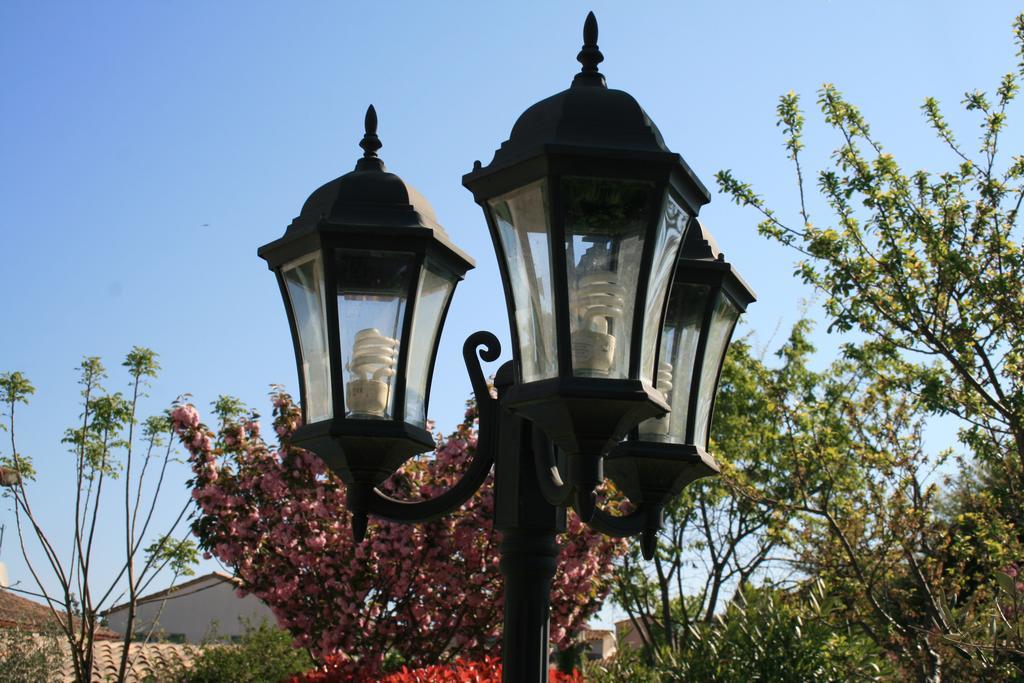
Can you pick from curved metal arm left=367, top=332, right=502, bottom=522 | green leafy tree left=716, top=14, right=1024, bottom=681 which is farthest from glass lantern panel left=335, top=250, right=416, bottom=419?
green leafy tree left=716, top=14, right=1024, bottom=681

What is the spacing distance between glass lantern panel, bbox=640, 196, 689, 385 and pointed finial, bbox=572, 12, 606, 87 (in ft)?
1.37

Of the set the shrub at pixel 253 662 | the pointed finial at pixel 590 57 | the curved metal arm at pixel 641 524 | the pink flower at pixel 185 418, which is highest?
the pink flower at pixel 185 418

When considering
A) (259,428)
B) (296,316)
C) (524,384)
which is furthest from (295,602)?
(524,384)

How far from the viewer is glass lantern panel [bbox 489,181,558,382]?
232 centimetres

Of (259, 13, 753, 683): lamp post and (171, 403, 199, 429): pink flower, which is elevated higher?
(171, 403, 199, 429): pink flower

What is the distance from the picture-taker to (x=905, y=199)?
9297 millimetres

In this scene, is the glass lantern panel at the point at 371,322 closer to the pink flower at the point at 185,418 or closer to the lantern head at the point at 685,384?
the lantern head at the point at 685,384

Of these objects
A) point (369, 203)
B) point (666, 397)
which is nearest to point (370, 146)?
point (369, 203)

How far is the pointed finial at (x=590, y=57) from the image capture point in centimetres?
266

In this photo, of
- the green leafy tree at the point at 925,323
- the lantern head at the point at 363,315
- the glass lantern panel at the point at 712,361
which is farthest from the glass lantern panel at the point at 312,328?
the green leafy tree at the point at 925,323

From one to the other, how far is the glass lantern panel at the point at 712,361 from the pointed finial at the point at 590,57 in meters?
0.84

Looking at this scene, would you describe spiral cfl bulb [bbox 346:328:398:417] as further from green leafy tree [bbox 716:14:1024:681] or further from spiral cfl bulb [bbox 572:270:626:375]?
green leafy tree [bbox 716:14:1024:681]

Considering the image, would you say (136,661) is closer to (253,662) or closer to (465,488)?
(253,662)

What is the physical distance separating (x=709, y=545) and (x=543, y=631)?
21.3 meters
